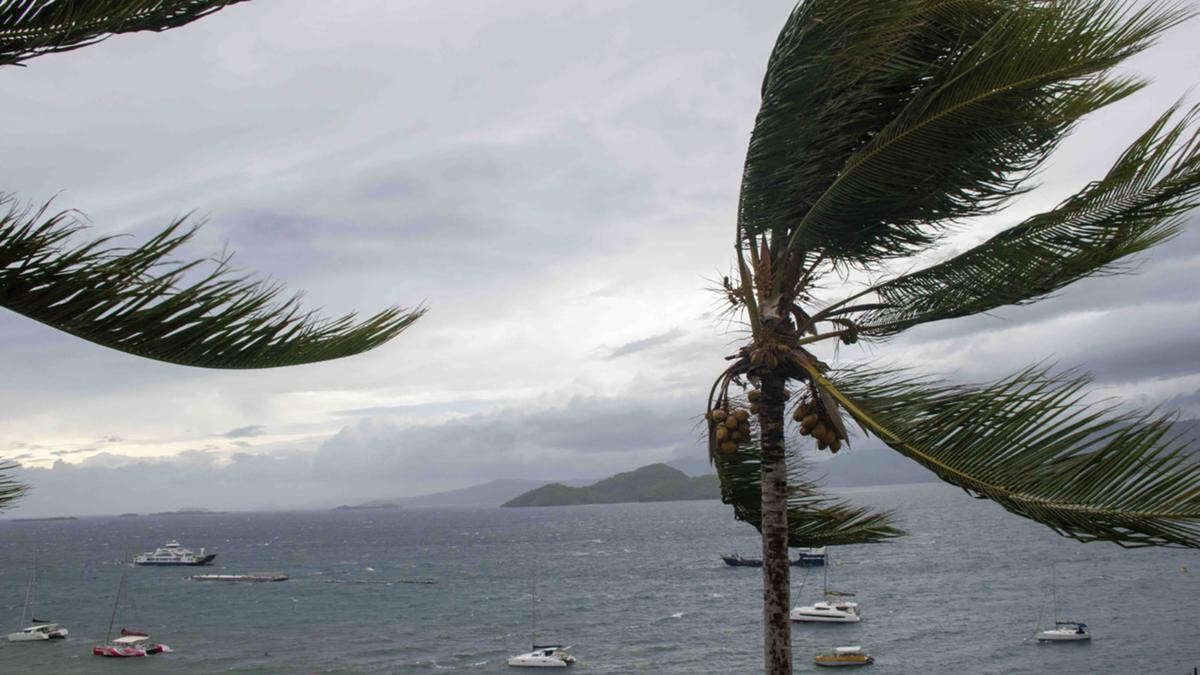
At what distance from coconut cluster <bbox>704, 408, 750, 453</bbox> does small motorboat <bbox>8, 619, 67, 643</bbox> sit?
79.8m

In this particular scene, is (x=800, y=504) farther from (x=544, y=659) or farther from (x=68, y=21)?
(x=544, y=659)

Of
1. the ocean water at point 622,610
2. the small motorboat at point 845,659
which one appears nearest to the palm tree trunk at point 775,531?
the ocean water at point 622,610

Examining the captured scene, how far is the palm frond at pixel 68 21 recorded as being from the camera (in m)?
2.71

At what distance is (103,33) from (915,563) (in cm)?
11401

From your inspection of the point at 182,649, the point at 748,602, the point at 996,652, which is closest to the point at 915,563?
the point at 748,602

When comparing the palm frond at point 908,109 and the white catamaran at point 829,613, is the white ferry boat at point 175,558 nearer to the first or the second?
the white catamaran at point 829,613

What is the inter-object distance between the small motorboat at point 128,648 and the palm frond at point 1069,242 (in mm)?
68264

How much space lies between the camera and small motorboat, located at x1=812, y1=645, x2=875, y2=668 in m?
54.6

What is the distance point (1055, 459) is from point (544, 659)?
55.9 meters

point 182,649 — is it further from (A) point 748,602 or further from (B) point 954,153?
(B) point 954,153

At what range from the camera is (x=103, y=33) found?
9.26 ft

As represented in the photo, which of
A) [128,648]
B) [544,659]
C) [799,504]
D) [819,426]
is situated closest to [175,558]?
[128,648]

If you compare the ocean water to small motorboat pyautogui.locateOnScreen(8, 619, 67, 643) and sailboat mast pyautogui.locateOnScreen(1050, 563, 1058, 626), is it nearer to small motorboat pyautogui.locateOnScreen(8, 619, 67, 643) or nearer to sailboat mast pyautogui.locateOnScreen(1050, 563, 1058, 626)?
sailboat mast pyautogui.locateOnScreen(1050, 563, 1058, 626)

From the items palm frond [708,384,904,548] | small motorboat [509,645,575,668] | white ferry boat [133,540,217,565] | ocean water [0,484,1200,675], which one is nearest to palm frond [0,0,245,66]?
palm frond [708,384,904,548]
